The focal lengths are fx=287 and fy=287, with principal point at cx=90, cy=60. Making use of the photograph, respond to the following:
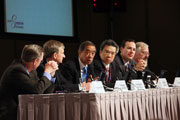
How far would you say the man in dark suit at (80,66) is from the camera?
12.0 feet

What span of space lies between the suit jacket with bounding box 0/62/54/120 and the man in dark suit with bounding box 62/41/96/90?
1.28 metres

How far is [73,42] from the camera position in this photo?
5.81m

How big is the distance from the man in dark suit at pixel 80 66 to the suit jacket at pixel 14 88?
1.28 meters

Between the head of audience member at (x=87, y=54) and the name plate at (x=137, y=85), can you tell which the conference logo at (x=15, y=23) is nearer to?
the head of audience member at (x=87, y=54)

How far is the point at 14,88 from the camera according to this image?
2283mm

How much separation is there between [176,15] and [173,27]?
0.24m

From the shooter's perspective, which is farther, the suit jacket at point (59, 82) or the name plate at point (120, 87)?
the suit jacket at point (59, 82)

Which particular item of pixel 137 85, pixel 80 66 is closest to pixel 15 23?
pixel 80 66

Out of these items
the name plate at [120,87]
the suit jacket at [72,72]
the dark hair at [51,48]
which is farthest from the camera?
the suit jacket at [72,72]

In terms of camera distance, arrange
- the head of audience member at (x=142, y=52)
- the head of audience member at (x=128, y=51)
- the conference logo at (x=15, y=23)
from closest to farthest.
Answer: the head of audience member at (x=128, y=51)
the head of audience member at (x=142, y=52)
the conference logo at (x=15, y=23)

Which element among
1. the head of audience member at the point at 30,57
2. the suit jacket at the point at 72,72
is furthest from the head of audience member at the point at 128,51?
the head of audience member at the point at 30,57

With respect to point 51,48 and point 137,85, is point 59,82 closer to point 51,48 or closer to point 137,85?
point 51,48

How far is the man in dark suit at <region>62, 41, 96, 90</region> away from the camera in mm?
3657

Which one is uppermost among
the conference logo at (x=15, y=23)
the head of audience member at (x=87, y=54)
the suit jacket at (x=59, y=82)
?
the conference logo at (x=15, y=23)
